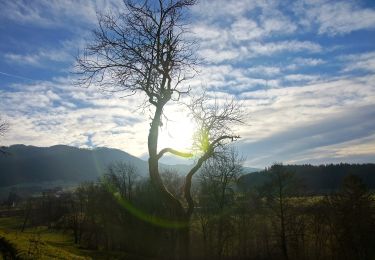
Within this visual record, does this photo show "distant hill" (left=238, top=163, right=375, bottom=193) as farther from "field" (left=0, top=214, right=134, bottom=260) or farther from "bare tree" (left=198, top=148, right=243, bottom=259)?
"field" (left=0, top=214, right=134, bottom=260)

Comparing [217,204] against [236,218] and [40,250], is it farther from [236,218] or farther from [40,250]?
[40,250]

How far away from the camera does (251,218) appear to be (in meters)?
64.7

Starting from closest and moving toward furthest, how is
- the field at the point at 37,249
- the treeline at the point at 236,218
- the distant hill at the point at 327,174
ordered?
the field at the point at 37,249 < the treeline at the point at 236,218 < the distant hill at the point at 327,174

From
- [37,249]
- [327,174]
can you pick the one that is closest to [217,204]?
[37,249]

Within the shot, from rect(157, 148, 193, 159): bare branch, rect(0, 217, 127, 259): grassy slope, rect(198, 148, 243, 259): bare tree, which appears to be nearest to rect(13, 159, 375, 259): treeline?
rect(198, 148, 243, 259): bare tree

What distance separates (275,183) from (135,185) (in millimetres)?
30866

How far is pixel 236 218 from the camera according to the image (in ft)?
210

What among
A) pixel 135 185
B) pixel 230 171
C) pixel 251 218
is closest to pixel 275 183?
pixel 230 171

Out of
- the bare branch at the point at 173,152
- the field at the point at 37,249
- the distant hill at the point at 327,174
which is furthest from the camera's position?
the distant hill at the point at 327,174

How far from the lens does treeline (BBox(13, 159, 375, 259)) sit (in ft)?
156

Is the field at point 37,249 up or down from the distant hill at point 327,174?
down

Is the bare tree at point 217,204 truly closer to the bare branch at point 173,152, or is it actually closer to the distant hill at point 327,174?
the bare branch at point 173,152

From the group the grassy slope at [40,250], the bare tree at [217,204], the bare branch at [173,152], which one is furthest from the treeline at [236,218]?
the bare branch at [173,152]

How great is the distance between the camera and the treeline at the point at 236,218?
47656 millimetres
